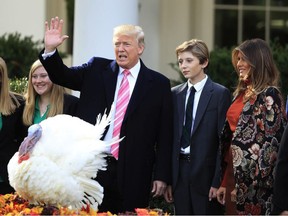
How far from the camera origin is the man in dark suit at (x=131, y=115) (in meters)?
6.91

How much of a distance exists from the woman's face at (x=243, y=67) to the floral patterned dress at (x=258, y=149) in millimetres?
241

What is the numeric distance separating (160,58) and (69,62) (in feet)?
4.94

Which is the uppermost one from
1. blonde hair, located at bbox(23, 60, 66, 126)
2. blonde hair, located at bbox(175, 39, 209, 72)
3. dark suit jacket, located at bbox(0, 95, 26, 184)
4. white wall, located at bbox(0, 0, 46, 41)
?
white wall, located at bbox(0, 0, 46, 41)

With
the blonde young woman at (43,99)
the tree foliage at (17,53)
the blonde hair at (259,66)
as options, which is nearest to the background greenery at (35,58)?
the tree foliage at (17,53)

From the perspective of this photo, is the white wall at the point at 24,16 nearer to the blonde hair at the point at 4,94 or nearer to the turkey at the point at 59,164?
the blonde hair at the point at 4,94

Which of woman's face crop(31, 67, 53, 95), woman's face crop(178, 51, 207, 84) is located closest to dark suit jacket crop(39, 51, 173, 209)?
woman's face crop(178, 51, 207, 84)

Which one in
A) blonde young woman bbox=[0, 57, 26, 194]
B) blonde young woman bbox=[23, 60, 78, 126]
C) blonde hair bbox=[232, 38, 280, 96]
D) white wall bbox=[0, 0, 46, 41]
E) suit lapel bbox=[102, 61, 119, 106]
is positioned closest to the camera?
blonde hair bbox=[232, 38, 280, 96]

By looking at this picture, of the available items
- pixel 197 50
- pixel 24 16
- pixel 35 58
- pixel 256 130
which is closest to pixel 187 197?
pixel 256 130

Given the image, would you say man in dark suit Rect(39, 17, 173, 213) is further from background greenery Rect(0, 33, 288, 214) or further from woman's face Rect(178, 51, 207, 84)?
background greenery Rect(0, 33, 288, 214)

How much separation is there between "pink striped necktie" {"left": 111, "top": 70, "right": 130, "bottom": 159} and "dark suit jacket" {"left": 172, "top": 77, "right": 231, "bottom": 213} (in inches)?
18.4

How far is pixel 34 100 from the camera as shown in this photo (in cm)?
754

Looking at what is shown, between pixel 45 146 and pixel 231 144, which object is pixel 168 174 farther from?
pixel 45 146

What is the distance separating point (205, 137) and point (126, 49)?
1.00 metres

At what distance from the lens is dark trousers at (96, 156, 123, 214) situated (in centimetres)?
688
